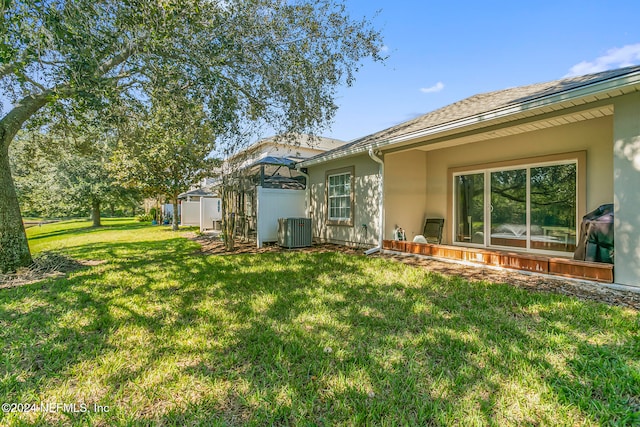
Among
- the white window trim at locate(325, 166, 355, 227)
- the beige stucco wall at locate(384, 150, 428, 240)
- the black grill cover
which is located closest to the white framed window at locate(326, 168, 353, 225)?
the white window trim at locate(325, 166, 355, 227)

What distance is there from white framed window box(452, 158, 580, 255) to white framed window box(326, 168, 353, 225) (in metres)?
2.94

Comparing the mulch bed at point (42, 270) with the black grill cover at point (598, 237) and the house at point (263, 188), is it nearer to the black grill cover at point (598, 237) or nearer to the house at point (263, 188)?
the house at point (263, 188)

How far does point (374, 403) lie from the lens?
2012 mm

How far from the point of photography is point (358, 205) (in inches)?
341

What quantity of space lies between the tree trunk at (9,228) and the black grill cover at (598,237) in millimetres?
10680

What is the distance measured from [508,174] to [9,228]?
10.9 m

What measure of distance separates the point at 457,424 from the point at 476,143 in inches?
288

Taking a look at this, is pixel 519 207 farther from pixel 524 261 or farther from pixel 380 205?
pixel 380 205

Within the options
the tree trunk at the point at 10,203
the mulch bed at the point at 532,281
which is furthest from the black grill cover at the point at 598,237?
the tree trunk at the point at 10,203

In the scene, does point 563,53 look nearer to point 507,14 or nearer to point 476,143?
point 507,14

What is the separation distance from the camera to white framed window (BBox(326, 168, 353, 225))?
9.05 meters

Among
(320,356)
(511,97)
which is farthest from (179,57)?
(511,97)

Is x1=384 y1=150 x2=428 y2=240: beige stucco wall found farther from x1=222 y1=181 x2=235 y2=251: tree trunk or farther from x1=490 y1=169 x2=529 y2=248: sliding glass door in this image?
x1=222 y1=181 x2=235 y2=251: tree trunk

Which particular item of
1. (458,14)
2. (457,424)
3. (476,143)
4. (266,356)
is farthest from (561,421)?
(458,14)
